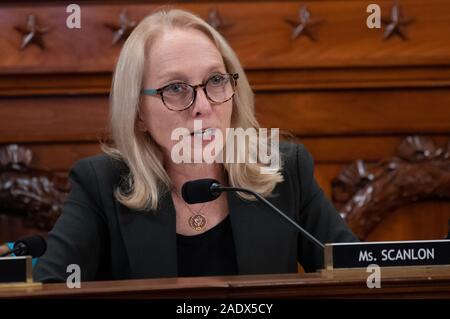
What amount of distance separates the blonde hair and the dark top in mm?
108

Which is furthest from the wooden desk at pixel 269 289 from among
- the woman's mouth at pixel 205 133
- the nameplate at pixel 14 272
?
the woman's mouth at pixel 205 133

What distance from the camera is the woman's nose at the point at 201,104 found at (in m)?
1.80

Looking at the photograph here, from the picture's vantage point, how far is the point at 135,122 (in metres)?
1.93

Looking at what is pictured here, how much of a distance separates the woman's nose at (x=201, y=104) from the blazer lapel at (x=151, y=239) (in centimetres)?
21

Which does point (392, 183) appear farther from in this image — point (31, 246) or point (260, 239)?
point (31, 246)

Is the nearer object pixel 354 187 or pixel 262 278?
pixel 262 278

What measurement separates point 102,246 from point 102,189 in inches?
5.1

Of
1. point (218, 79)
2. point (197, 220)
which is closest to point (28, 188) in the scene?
point (197, 220)

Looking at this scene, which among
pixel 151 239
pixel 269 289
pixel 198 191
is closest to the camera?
pixel 269 289

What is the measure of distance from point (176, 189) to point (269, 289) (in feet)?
2.48

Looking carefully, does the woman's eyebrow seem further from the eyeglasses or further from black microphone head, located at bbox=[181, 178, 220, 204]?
black microphone head, located at bbox=[181, 178, 220, 204]

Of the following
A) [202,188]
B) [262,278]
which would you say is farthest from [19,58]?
[262,278]

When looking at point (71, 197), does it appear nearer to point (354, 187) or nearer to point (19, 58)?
point (19, 58)
